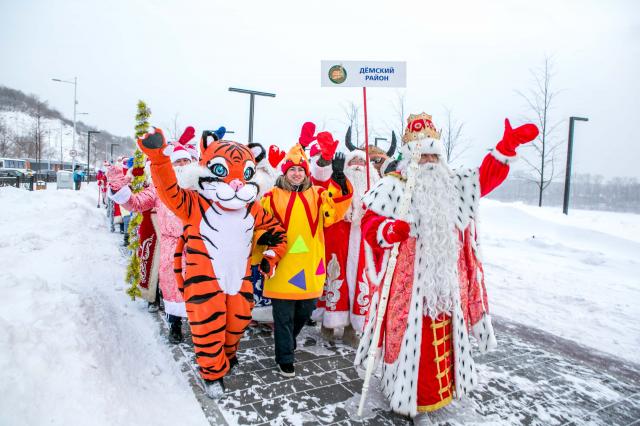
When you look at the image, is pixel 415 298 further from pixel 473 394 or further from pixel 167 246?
pixel 167 246

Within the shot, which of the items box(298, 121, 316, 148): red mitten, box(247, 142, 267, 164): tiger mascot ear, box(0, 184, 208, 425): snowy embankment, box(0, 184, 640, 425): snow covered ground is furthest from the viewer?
box(298, 121, 316, 148): red mitten

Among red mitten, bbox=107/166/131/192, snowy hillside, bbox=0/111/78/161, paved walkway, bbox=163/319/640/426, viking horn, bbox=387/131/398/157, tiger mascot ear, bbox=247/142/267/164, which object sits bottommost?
paved walkway, bbox=163/319/640/426

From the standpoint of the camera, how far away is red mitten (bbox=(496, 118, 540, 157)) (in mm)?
2734

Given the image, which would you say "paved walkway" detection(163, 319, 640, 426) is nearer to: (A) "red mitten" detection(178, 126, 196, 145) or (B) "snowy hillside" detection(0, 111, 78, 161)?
(A) "red mitten" detection(178, 126, 196, 145)

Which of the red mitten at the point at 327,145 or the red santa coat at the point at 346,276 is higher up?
the red mitten at the point at 327,145

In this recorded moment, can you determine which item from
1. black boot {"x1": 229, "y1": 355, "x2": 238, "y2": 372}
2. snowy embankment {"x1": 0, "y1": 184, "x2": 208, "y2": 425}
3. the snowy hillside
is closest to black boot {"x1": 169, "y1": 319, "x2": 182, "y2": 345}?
snowy embankment {"x1": 0, "y1": 184, "x2": 208, "y2": 425}

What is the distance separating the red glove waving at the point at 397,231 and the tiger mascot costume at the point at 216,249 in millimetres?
1160

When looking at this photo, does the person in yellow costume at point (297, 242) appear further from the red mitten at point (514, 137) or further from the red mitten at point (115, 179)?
the red mitten at point (514, 137)

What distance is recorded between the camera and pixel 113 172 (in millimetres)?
3576

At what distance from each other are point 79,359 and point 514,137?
351cm

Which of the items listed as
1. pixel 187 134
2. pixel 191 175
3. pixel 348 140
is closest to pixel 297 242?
pixel 191 175

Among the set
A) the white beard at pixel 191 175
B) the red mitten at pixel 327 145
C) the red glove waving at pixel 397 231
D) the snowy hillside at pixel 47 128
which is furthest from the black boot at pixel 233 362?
the snowy hillside at pixel 47 128

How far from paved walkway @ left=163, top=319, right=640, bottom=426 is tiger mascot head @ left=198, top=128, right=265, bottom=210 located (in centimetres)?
156

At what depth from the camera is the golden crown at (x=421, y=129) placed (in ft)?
10.1
